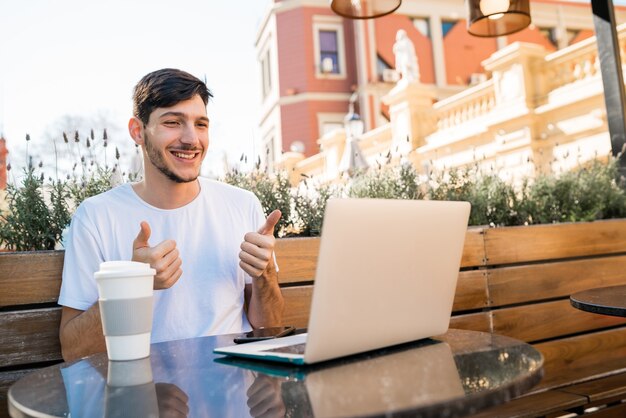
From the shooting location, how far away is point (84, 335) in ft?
4.70

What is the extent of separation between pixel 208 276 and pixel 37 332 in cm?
60

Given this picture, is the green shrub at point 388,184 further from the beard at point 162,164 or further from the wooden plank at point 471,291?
the beard at point 162,164

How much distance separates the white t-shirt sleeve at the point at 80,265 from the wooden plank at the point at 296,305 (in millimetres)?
830

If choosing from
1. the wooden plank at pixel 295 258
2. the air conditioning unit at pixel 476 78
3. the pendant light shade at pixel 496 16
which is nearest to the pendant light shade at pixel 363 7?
the pendant light shade at pixel 496 16

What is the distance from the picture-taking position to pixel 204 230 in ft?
5.73

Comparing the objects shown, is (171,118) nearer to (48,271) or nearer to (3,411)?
(48,271)

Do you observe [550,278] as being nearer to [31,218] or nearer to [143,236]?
[143,236]

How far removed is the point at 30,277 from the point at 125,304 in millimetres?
950

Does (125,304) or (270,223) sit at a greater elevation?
(270,223)

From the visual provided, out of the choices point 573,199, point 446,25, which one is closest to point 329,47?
point 446,25

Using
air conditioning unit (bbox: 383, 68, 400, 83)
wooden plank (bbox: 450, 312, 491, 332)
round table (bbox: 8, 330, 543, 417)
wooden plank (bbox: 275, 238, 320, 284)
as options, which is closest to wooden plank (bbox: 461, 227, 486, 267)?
wooden plank (bbox: 450, 312, 491, 332)

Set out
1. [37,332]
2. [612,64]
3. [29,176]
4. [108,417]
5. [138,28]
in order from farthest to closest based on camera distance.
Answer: [138,28], [612,64], [29,176], [37,332], [108,417]

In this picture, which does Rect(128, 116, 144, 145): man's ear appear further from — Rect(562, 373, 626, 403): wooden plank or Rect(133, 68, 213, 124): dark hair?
Rect(562, 373, 626, 403): wooden plank

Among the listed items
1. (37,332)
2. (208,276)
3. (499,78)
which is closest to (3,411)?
(37,332)
